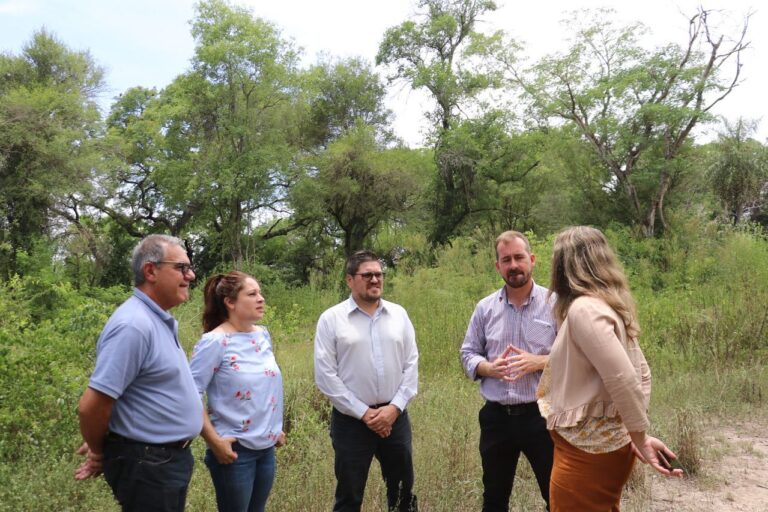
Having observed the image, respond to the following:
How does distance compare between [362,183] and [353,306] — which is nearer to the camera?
[353,306]

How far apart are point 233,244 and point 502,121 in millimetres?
11480

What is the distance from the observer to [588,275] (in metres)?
2.22

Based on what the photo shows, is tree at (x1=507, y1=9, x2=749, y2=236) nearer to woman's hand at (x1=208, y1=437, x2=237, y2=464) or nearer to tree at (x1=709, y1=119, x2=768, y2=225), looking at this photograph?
tree at (x1=709, y1=119, x2=768, y2=225)

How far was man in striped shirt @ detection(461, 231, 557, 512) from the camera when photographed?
294 centimetres

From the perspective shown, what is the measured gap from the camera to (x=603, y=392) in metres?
2.16

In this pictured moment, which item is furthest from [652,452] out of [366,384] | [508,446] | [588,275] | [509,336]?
[366,384]

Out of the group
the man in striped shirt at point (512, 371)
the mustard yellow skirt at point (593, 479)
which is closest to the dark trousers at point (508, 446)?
the man in striped shirt at point (512, 371)

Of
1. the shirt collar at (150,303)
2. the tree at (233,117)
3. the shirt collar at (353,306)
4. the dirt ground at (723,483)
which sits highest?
the tree at (233,117)

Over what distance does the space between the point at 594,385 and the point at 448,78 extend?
849 inches

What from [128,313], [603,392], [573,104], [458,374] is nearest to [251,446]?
[128,313]

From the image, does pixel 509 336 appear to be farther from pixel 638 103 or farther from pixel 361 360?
pixel 638 103

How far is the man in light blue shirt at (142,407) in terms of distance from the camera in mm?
2094

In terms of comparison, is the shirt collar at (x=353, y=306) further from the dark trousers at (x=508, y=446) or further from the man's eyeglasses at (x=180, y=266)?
the man's eyeglasses at (x=180, y=266)

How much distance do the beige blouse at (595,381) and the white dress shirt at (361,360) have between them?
1036 mm
